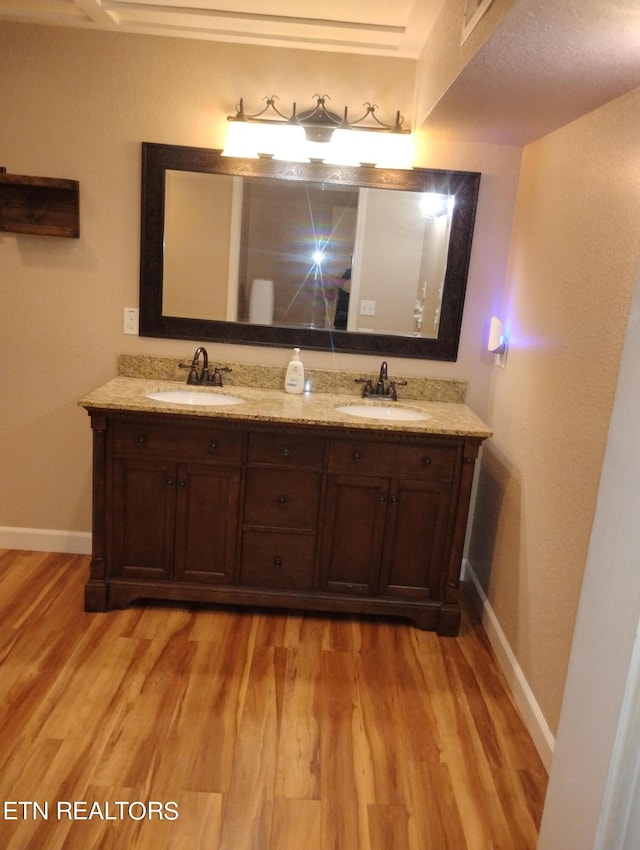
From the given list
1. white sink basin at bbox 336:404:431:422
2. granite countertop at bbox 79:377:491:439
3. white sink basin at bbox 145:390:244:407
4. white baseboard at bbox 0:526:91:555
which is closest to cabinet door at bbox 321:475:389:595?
granite countertop at bbox 79:377:491:439

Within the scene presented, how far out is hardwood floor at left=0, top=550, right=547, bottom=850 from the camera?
5.58 feet

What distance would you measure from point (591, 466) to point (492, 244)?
1.38 m

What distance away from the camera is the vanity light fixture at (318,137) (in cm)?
275

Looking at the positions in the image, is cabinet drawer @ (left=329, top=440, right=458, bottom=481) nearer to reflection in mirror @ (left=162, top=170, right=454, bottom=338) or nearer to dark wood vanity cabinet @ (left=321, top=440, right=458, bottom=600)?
dark wood vanity cabinet @ (left=321, top=440, right=458, bottom=600)

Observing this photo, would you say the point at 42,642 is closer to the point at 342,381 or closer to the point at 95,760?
the point at 95,760

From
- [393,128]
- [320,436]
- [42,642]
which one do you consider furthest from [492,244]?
[42,642]

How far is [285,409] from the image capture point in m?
2.60

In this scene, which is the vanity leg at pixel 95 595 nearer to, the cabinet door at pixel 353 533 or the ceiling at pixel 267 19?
the cabinet door at pixel 353 533

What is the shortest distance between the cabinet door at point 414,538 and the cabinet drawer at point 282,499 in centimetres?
30

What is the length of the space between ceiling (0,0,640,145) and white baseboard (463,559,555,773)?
183 cm

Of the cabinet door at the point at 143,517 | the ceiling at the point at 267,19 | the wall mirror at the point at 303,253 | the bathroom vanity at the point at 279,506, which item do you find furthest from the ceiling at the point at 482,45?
the cabinet door at the point at 143,517

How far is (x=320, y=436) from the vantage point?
255 centimetres

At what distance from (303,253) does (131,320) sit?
0.82 meters

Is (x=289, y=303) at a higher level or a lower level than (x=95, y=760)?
higher
